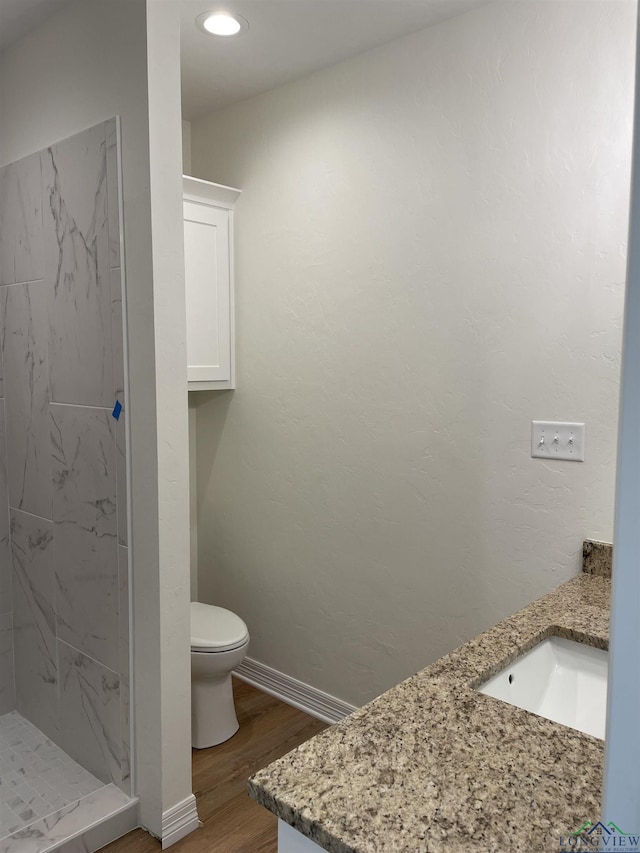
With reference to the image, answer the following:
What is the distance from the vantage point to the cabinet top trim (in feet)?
8.76

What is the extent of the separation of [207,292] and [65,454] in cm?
97

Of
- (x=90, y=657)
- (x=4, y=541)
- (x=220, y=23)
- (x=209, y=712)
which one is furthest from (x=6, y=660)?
(x=220, y=23)

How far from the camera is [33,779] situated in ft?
7.16

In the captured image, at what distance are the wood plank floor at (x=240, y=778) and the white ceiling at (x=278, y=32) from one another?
260 centimetres

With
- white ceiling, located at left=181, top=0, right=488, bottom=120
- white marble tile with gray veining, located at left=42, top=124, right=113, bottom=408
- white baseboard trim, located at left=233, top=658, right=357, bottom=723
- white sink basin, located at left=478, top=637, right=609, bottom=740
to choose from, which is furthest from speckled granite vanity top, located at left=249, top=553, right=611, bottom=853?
white ceiling, located at left=181, top=0, right=488, bottom=120

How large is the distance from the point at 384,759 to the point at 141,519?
3.98 feet

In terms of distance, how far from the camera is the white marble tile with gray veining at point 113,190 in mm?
1904

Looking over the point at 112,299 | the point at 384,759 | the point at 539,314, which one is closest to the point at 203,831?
the point at 384,759

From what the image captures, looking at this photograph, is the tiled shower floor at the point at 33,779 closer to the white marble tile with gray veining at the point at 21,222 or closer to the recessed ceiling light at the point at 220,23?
the white marble tile with gray veining at the point at 21,222

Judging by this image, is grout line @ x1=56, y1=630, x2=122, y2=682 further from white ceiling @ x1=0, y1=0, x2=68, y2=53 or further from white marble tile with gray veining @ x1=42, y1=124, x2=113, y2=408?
white ceiling @ x1=0, y1=0, x2=68, y2=53

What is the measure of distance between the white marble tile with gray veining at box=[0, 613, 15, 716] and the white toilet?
2.58ft

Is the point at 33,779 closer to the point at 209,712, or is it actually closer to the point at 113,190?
the point at 209,712

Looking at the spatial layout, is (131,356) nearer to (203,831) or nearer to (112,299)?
(112,299)

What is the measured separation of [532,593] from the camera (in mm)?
2043
